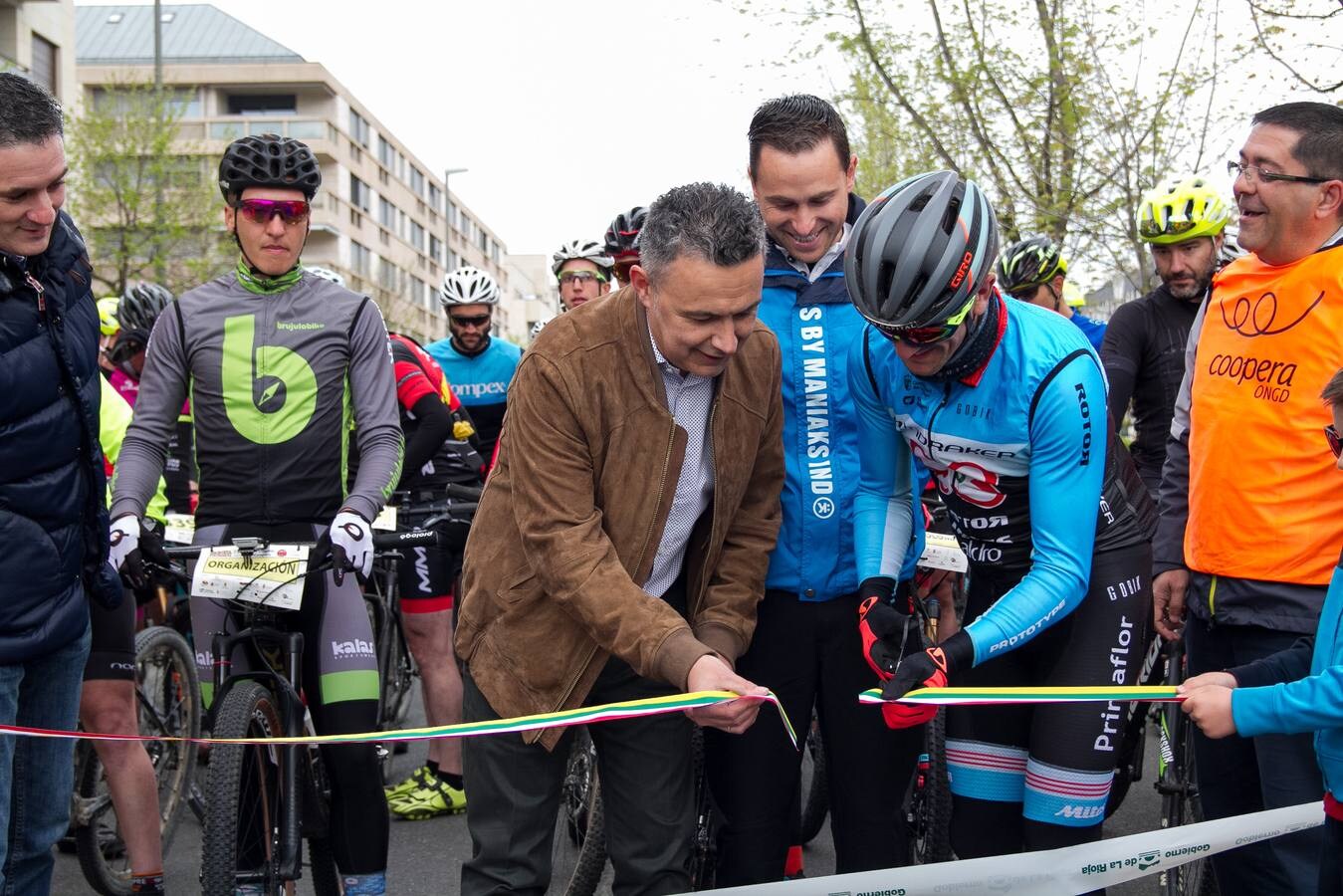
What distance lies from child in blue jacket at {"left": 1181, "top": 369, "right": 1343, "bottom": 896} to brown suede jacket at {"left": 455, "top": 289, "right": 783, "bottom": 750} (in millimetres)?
1123

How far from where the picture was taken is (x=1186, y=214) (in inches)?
236

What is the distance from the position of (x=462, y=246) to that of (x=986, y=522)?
379 ft

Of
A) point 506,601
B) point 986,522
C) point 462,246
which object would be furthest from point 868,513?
point 462,246

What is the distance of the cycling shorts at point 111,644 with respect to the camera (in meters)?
4.70

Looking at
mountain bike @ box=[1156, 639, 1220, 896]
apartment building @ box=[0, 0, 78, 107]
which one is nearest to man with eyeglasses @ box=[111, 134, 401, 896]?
mountain bike @ box=[1156, 639, 1220, 896]

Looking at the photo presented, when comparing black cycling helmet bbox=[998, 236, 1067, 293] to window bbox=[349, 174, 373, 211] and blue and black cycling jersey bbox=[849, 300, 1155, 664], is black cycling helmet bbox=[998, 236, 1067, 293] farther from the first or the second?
window bbox=[349, 174, 373, 211]

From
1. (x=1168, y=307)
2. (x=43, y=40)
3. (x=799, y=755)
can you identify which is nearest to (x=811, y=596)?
(x=799, y=755)

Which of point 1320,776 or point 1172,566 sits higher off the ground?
point 1172,566

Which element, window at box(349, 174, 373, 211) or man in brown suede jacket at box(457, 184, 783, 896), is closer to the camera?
man in brown suede jacket at box(457, 184, 783, 896)

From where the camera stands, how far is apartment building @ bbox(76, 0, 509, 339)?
2955 inches

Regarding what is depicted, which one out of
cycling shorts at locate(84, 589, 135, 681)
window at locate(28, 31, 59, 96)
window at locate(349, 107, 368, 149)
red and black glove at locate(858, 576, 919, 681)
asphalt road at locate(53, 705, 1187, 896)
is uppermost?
window at locate(349, 107, 368, 149)

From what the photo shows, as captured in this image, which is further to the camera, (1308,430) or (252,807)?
(252,807)

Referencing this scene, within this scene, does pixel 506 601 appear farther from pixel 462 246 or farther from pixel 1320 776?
pixel 462 246

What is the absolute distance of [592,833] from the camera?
4.84 metres
